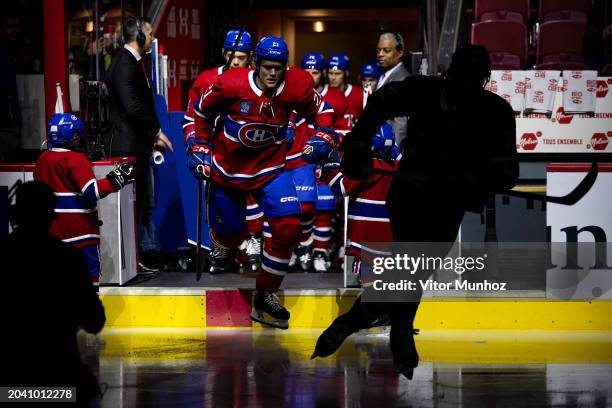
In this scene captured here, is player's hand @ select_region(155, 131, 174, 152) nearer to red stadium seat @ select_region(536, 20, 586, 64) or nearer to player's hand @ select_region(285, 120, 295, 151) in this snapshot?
player's hand @ select_region(285, 120, 295, 151)

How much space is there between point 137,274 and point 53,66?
1.78 meters

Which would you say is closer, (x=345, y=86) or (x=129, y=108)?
(x=129, y=108)

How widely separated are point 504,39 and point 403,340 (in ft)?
21.5

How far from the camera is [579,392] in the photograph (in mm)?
6879

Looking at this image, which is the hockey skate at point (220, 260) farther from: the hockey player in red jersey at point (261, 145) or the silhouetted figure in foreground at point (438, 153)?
the silhouetted figure in foreground at point (438, 153)

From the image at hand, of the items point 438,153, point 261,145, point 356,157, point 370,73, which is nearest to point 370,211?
point 261,145

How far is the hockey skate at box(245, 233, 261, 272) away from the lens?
9.73 meters

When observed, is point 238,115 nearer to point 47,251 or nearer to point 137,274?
point 137,274

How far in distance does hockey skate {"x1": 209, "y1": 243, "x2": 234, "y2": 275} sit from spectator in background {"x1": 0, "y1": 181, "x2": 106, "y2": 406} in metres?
4.21

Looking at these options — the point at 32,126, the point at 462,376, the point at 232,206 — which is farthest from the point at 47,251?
the point at 32,126

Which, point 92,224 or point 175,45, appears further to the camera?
point 175,45

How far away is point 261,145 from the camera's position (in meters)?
8.13

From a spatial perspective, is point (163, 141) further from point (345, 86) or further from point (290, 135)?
point (345, 86)

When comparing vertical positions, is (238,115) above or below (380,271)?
above
